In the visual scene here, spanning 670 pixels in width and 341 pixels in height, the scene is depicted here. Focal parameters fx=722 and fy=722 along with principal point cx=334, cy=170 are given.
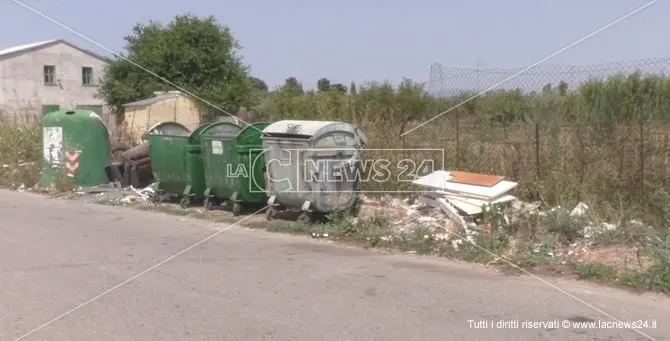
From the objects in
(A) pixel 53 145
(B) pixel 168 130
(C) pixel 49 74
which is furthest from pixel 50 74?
(B) pixel 168 130

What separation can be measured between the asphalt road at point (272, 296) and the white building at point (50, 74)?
48600 millimetres

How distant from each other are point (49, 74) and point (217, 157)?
51.9m

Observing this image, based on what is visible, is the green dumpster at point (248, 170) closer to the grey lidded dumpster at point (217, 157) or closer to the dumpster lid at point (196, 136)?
the grey lidded dumpster at point (217, 157)

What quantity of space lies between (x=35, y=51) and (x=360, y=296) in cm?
5725

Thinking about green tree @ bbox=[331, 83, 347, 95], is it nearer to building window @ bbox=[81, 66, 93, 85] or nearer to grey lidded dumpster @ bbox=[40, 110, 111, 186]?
grey lidded dumpster @ bbox=[40, 110, 111, 186]

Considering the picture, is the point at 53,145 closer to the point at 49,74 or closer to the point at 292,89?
the point at 292,89

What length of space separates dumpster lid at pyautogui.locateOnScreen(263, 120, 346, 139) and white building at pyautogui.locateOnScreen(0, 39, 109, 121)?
46.9 metres

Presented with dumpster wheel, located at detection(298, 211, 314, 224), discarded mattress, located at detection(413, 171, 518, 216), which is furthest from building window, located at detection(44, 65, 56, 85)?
discarded mattress, located at detection(413, 171, 518, 216)

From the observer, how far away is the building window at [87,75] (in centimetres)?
6044

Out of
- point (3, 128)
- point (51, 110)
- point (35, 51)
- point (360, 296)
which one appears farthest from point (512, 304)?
point (35, 51)

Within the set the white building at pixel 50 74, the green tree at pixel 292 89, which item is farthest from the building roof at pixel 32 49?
the green tree at pixel 292 89

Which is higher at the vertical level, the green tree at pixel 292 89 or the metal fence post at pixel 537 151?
the green tree at pixel 292 89

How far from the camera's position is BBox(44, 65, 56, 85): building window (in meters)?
57.9

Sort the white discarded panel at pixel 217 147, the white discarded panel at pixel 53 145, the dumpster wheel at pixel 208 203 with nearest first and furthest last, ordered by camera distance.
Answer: the white discarded panel at pixel 217 147, the dumpster wheel at pixel 208 203, the white discarded panel at pixel 53 145
